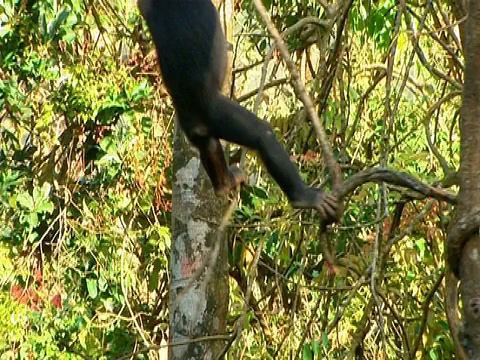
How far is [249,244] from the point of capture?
5434mm

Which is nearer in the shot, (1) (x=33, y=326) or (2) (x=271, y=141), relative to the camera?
(2) (x=271, y=141)

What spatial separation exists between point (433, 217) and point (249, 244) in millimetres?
1102

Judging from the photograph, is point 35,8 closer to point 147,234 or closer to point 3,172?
point 3,172

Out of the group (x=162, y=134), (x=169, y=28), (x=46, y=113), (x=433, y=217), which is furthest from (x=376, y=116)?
(x=169, y=28)

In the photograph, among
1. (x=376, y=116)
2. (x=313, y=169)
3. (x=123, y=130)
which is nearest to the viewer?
(x=313, y=169)

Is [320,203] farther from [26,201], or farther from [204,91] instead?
[26,201]

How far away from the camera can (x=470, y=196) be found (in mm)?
1994

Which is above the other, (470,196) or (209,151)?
(209,151)

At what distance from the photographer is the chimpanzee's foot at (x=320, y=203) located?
8.06 feet

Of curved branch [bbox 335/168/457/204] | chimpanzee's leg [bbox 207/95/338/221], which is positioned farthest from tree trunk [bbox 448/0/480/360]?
chimpanzee's leg [bbox 207/95/338/221]

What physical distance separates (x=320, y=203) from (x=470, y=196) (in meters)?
0.67

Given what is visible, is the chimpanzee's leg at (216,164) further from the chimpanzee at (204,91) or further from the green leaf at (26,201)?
the green leaf at (26,201)

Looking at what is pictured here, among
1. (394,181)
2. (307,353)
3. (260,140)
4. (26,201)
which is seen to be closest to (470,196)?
(394,181)

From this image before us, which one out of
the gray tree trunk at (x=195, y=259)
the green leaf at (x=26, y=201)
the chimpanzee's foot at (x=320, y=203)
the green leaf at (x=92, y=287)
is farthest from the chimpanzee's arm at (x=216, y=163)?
the green leaf at (x=92, y=287)
